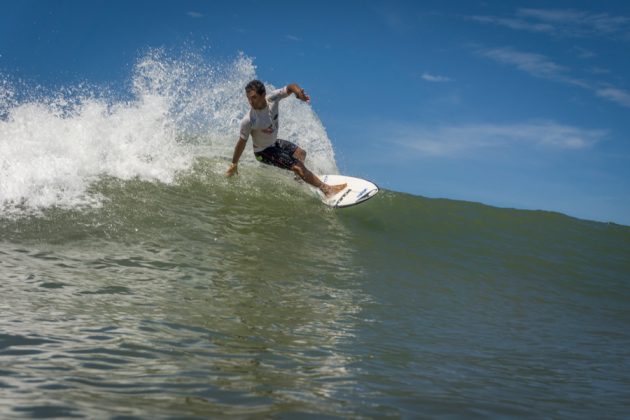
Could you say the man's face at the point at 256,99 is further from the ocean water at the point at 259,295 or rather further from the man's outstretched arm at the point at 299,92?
the ocean water at the point at 259,295

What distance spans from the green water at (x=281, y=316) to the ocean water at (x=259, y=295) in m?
A: 0.02

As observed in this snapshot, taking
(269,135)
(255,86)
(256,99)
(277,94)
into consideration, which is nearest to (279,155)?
(269,135)

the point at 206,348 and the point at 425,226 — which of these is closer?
the point at 206,348

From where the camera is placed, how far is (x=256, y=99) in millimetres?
9047

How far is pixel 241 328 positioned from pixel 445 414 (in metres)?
1.74

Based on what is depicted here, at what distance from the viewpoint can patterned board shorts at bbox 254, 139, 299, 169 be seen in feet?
32.7

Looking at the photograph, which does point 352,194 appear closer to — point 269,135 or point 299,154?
point 299,154

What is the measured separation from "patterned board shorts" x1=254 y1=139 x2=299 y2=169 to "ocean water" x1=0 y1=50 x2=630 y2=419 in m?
0.74

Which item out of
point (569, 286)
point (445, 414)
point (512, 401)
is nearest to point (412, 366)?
point (512, 401)

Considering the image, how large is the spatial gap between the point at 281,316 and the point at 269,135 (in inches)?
218

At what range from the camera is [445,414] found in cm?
282

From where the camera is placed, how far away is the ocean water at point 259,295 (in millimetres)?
2951

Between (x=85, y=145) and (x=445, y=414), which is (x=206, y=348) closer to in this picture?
(x=445, y=414)

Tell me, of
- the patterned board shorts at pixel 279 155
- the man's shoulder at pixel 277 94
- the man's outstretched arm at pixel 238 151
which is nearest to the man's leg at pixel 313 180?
the patterned board shorts at pixel 279 155
